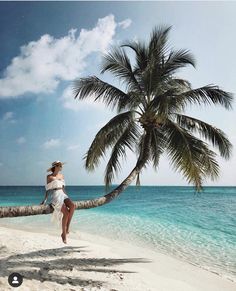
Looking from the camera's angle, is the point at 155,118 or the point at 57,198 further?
the point at 155,118

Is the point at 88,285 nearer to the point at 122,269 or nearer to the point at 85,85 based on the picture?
the point at 122,269

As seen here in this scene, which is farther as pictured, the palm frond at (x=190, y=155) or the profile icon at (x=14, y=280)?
the palm frond at (x=190, y=155)

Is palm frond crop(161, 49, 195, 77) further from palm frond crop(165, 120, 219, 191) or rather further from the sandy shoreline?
the sandy shoreline

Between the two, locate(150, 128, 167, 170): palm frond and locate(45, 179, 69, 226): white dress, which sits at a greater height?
locate(150, 128, 167, 170): palm frond

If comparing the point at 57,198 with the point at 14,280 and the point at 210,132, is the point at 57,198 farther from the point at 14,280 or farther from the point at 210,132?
the point at 210,132

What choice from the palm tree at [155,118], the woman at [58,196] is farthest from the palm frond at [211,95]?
the woman at [58,196]

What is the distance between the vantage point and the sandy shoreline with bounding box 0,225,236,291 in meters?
5.77

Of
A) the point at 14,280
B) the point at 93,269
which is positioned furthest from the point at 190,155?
the point at 14,280

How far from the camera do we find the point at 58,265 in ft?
23.1

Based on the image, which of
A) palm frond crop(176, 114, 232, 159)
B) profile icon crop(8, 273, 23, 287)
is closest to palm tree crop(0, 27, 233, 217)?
palm frond crop(176, 114, 232, 159)

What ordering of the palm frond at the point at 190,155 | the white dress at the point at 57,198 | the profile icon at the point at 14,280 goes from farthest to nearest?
1. the palm frond at the point at 190,155
2. the white dress at the point at 57,198
3. the profile icon at the point at 14,280

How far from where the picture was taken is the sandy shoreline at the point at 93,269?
577 centimetres

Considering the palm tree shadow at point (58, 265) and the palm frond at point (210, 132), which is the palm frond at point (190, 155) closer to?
the palm frond at point (210, 132)

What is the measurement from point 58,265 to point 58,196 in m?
2.71
